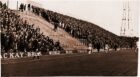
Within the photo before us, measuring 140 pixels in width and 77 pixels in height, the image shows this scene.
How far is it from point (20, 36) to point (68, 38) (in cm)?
61

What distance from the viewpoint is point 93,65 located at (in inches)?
221

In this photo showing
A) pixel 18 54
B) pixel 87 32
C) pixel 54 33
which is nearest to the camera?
pixel 18 54

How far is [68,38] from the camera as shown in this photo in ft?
18.8

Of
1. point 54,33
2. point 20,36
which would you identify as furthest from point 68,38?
point 20,36

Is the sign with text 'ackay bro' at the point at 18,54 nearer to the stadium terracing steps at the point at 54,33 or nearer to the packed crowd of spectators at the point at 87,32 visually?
the stadium terracing steps at the point at 54,33

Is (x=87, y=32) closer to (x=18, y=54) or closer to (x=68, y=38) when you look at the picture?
(x=68, y=38)

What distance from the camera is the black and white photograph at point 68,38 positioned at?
5.50 meters

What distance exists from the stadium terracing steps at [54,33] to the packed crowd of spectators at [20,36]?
0.05 m

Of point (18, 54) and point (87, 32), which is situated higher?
point (87, 32)

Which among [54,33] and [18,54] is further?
[54,33]

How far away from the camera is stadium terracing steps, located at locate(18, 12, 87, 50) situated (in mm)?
5611

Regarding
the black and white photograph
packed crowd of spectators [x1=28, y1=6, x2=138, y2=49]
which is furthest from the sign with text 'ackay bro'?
packed crowd of spectators [x1=28, y1=6, x2=138, y2=49]

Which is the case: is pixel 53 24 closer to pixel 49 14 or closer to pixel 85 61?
pixel 49 14

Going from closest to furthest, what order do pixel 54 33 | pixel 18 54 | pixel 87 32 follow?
pixel 18 54, pixel 54 33, pixel 87 32
